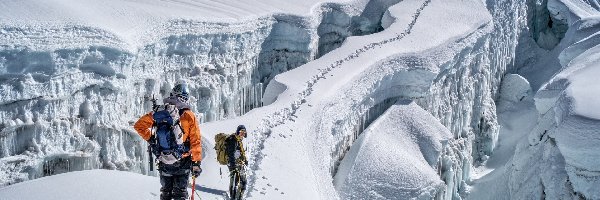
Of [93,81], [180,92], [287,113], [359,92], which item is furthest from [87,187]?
[359,92]

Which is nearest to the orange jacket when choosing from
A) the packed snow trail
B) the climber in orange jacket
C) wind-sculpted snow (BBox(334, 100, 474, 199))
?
the climber in orange jacket

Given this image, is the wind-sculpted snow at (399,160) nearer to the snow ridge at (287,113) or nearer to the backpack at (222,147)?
the snow ridge at (287,113)

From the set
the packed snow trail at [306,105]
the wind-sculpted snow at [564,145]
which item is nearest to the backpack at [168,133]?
the packed snow trail at [306,105]

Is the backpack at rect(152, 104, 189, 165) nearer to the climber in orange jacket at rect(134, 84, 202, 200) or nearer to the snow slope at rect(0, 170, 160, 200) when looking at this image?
the climber in orange jacket at rect(134, 84, 202, 200)

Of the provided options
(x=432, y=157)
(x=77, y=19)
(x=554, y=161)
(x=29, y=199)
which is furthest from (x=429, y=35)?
(x=29, y=199)

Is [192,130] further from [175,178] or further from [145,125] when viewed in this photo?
[175,178]

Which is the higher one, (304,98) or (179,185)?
(304,98)

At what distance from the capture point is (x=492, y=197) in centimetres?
2272

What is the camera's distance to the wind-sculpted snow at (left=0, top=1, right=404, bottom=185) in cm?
1132

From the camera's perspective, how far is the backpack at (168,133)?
Answer: 7.41m

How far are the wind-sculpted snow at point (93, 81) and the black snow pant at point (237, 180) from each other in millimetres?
1861

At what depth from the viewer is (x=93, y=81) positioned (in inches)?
507

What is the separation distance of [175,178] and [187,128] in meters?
0.74

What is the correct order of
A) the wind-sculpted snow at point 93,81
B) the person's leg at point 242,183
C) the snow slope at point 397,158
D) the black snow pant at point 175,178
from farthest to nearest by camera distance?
the snow slope at point 397,158 → the wind-sculpted snow at point 93,81 → the person's leg at point 242,183 → the black snow pant at point 175,178
